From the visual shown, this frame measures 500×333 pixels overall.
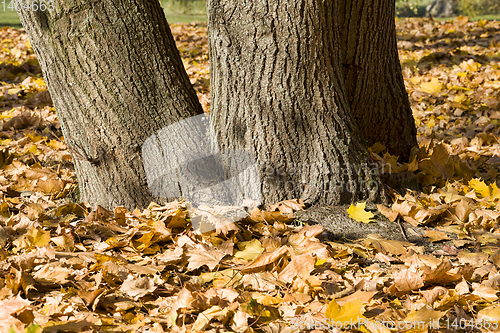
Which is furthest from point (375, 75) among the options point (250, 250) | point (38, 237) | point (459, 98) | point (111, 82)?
point (38, 237)

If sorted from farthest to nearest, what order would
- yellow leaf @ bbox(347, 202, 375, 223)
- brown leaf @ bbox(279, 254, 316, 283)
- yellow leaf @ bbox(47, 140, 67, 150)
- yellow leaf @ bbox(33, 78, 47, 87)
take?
yellow leaf @ bbox(33, 78, 47, 87) < yellow leaf @ bbox(47, 140, 67, 150) < yellow leaf @ bbox(347, 202, 375, 223) < brown leaf @ bbox(279, 254, 316, 283)

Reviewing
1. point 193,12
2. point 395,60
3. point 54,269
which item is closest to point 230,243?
point 54,269

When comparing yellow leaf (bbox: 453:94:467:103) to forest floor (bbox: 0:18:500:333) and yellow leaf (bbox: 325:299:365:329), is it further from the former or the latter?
yellow leaf (bbox: 325:299:365:329)

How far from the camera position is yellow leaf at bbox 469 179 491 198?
93.2 inches

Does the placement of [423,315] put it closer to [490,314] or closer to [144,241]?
[490,314]

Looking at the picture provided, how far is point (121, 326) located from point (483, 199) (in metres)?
2.11

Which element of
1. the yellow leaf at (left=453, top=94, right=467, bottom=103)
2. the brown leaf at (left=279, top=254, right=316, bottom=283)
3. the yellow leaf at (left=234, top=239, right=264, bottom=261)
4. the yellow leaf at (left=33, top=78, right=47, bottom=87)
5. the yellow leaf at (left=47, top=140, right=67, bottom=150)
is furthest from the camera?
the yellow leaf at (left=33, top=78, right=47, bottom=87)

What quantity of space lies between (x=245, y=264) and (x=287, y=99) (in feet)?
2.89

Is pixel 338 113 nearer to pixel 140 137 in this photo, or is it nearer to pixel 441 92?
pixel 140 137

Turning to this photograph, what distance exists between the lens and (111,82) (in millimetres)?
2162

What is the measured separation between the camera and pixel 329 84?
2.15m

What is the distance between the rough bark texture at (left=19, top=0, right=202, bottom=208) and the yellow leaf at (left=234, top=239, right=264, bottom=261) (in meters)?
0.77

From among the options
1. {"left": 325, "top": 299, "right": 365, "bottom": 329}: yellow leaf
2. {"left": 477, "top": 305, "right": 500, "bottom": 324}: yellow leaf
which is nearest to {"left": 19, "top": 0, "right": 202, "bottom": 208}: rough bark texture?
{"left": 325, "top": 299, "right": 365, "bottom": 329}: yellow leaf

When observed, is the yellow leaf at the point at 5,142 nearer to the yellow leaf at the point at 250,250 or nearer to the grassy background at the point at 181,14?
the yellow leaf at the point at 250,250
